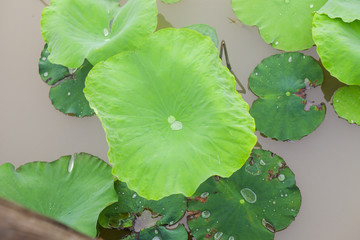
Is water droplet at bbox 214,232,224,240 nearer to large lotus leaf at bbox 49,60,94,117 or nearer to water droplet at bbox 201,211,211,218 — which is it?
water droplet at bbox 201,211,211,218

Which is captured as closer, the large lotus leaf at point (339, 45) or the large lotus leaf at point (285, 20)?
the large lotus leaf at point (339, 45)

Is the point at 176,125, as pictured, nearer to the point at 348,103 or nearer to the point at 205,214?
the point at 205,214

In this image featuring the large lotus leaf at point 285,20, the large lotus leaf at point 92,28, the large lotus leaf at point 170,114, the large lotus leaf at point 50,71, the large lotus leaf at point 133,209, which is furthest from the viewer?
the large lotus leaf at point 50,71

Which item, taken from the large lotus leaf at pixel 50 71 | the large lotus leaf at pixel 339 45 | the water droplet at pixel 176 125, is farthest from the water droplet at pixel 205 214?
the large lotus leaf at pixel 50 71

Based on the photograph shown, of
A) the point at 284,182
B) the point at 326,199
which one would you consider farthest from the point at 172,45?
the point at 326,199

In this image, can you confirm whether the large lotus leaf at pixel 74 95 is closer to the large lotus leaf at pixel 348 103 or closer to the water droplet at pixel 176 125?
the water droplet at pixel 176 125
